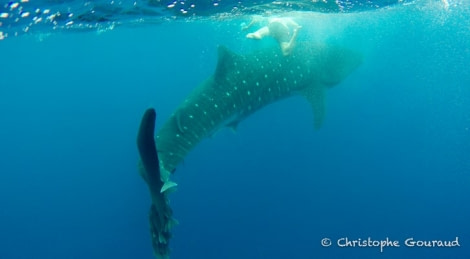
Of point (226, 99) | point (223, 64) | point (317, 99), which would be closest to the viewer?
point (226, 99)

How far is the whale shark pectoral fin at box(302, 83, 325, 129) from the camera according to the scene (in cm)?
857

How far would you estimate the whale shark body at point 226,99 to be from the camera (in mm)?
3457

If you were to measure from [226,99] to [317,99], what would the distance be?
13.3 feet

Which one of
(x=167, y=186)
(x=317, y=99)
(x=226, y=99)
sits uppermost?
(x=226, y=99)

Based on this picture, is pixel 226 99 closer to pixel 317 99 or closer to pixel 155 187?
pixel 155 187

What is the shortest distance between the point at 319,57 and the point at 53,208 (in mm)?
27837

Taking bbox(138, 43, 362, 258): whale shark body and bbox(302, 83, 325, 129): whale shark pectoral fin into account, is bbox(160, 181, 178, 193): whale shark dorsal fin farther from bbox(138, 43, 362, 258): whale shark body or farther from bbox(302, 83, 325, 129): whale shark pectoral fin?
bbox(302, 83, 325, 129): whale shark pectoral fin

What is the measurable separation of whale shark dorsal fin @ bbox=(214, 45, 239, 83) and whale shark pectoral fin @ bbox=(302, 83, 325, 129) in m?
3.26

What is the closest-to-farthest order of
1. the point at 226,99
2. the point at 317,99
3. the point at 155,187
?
the point at 155,187 < the point at 226,99 < the point at 317,99

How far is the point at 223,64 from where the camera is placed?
5496 mm

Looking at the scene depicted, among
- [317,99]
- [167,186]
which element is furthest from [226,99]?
[317,99]

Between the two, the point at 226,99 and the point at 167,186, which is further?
the point at 226,99

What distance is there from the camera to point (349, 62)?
9531 mm

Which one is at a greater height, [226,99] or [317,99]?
[226,99]
